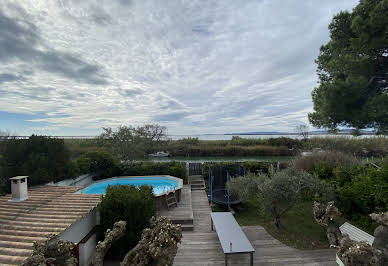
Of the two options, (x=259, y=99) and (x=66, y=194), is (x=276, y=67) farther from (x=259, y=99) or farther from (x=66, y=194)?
(x=66, y=194)

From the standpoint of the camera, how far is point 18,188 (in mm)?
4605

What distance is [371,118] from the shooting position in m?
7.63

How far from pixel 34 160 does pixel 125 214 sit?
558cm

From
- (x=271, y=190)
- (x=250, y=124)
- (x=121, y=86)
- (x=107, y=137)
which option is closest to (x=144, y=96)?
(x=121, y=86)

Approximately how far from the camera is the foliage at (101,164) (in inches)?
436

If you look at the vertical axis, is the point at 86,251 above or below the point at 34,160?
below

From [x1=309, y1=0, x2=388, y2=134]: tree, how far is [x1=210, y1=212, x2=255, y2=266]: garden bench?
749 centimetres

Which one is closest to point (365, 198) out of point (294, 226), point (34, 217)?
point (294, 226)

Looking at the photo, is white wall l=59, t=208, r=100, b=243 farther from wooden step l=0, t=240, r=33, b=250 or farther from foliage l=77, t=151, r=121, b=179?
foliage l=77, t=151, r=121, b=179

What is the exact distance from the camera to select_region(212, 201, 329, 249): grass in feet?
16.1

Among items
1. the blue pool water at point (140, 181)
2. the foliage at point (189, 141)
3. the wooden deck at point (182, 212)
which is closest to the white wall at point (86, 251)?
the wooden deck at point (182, 212)

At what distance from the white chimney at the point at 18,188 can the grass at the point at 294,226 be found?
6.65 metres

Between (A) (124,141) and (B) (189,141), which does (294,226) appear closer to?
(A) (124,141)

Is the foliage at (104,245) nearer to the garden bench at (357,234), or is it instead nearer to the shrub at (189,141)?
the garden bench at (357,234)
